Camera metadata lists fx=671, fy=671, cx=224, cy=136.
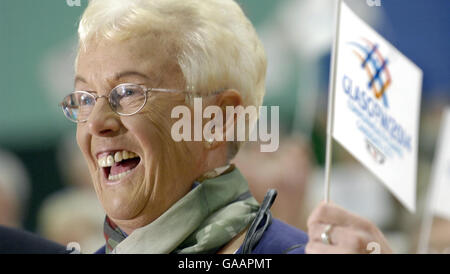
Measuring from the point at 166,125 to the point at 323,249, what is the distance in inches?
26.9

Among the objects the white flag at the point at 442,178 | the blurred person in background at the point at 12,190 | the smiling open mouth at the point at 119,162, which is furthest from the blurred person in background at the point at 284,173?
the blurred person in background at the point at 12,190

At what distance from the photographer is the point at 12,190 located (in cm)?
267

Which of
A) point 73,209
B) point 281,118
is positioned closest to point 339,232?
point 281,118

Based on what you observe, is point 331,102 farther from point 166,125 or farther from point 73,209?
point 73,209

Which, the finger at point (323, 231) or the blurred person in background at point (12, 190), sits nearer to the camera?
the finger at point (323, 231)

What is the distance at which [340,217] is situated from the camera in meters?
2.15

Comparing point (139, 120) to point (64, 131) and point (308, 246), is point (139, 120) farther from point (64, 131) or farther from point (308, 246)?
point (308, 246)

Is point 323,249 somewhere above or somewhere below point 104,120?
below

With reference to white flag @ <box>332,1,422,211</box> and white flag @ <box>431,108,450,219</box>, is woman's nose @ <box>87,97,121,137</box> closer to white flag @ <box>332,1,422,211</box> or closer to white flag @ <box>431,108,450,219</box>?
white flag @ <box>332,1,422,211</box>

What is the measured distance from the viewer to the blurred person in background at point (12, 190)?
2648 millimetres

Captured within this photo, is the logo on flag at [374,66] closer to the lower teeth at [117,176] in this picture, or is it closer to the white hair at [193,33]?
the white hair at [193,33]

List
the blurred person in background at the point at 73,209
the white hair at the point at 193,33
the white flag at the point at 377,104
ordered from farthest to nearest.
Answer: the blurred person in background at the point at 73,209 → the white flag at the point at 377,104 → the white hair at the point at 193,33

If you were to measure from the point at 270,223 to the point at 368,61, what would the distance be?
0.71 m

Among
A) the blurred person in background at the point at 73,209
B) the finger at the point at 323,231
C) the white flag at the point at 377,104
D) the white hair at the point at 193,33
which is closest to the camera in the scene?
the finger at the point at 323,231
